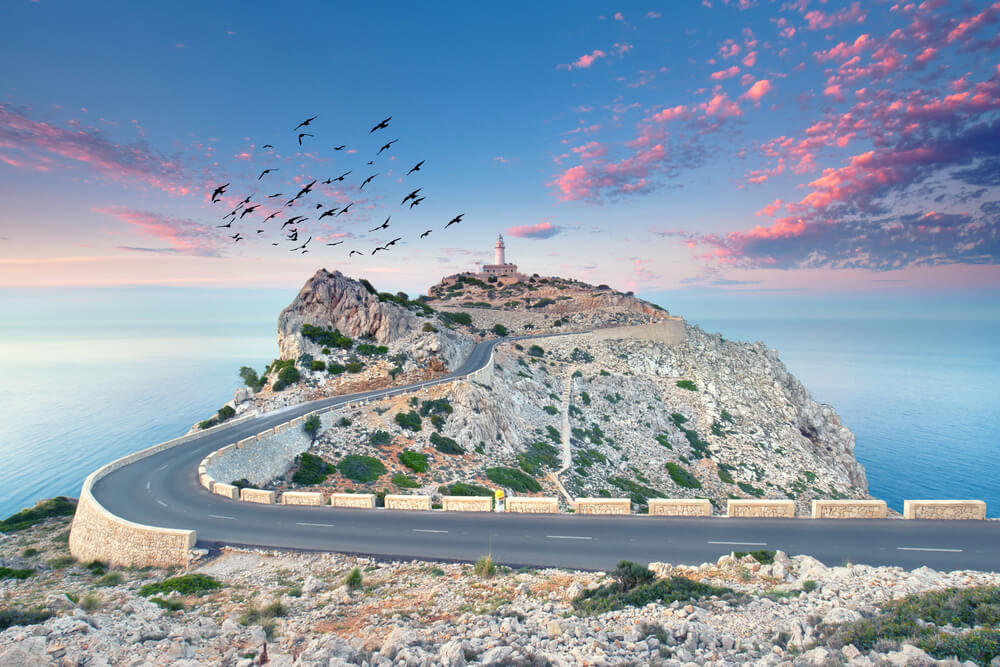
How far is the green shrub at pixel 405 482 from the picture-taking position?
24.0m

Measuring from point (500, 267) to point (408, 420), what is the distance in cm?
9868

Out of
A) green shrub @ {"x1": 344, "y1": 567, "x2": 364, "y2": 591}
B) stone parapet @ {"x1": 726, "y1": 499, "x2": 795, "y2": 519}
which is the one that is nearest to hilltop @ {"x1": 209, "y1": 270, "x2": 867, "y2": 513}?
stone parapet @ {"x1": 726, "y1": 499, "x2": 795, "y2": 519}

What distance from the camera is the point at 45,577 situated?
15914mm

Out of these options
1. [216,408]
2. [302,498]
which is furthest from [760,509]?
[216,408]

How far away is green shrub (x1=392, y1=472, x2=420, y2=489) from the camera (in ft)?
78.7

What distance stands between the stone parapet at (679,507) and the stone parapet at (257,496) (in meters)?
16.5

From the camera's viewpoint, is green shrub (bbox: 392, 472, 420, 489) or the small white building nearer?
green shrub (bbox: 392, 472, 420, 489)

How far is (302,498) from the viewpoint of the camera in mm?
20109

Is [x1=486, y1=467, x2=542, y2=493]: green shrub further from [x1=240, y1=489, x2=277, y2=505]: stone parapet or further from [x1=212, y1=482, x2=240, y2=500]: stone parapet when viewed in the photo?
[x1=212, y1=482, x2=240, y2=500]: stone parapet

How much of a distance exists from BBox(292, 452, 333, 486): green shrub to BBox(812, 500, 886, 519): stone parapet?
23183mm

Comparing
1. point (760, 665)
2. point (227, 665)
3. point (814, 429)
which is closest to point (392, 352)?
point (227, 665)

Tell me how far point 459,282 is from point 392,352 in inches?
2684

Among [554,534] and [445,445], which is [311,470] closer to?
[445,445]

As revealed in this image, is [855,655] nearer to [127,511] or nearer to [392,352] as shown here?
[127,511]
